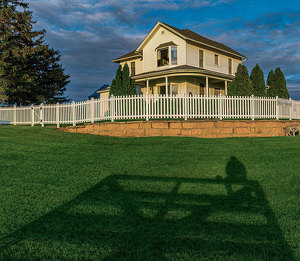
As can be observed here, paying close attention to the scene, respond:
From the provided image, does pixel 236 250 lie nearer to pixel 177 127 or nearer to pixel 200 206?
pixel 200 206

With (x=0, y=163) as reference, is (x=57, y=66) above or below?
above

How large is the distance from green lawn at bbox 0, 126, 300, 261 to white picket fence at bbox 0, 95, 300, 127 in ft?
13.0

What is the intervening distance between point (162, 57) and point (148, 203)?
843 inches

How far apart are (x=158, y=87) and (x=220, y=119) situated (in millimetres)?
13344

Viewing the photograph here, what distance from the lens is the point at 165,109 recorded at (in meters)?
12.7

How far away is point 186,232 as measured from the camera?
3484 mm

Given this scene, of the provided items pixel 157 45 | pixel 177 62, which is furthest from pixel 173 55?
pixel 157 45

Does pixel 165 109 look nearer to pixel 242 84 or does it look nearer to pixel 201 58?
pixel 242 84

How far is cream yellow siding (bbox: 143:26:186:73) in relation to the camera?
23250 mm

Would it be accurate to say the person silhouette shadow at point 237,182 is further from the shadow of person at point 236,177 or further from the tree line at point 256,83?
the tree line at point 256,83

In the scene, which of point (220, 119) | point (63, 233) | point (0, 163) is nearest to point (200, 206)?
point (63, 233)

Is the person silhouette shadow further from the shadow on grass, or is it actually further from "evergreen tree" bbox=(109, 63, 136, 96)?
"evergreen tree" bbox=(109, 63, 136, 96)

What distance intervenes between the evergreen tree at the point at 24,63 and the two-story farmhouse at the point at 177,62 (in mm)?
9611

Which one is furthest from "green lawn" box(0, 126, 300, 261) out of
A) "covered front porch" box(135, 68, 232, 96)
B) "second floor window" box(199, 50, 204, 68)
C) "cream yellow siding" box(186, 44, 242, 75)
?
"second floor window" box(199, 50, 204, 68)
